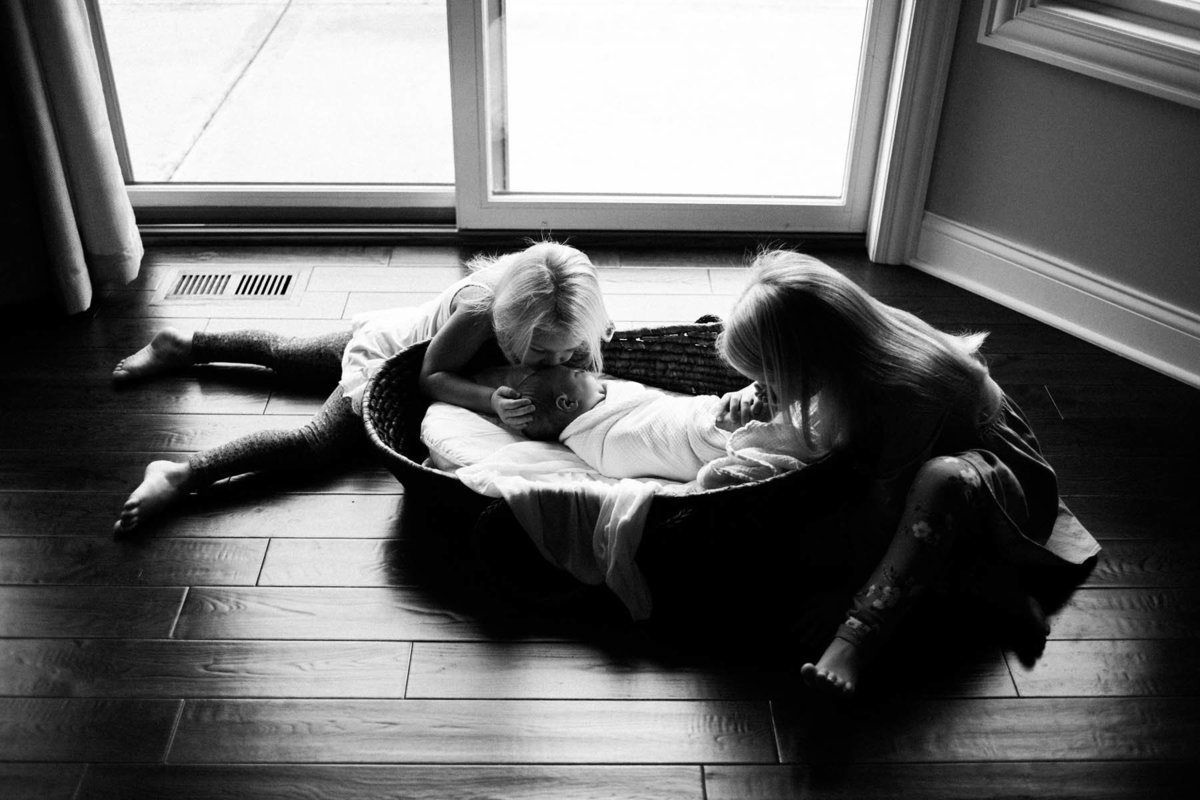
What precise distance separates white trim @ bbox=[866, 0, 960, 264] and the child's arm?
128cm

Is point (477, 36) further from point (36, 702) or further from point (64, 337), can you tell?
point (36, 702)

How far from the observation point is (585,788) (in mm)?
1681

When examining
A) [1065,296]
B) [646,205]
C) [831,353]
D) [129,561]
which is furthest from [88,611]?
[1065,296]

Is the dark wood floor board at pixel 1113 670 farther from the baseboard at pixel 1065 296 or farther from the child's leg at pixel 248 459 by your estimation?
the child's leg at pixel 248 459

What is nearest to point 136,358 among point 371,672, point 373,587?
→ point 373,587

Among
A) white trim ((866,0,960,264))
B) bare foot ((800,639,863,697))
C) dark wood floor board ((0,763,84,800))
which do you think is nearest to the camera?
dark wood floor board ((0,763,84,800))

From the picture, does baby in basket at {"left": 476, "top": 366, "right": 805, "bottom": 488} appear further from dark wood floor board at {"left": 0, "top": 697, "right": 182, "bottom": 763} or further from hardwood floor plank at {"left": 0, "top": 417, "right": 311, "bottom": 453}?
dark wood floor board at {"left": 0, "top": 697, "right": 182, "bottom": 763}

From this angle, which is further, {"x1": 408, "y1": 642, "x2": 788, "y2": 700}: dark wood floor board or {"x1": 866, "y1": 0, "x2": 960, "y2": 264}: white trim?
{"x1": 866, "y1": 0, "x2": 960, "y2": 264}: white trim

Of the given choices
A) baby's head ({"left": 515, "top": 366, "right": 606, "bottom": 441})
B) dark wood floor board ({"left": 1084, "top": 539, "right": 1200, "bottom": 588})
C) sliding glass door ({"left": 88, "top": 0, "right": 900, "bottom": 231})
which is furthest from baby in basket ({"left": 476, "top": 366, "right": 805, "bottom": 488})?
sliding glass door ({"left": 88, "top": 0, "right": 900, "bottom": 231})

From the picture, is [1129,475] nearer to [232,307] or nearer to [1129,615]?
[1129,615]

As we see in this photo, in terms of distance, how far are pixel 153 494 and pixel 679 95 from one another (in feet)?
5.57

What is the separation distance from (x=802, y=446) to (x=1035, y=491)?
45 cm

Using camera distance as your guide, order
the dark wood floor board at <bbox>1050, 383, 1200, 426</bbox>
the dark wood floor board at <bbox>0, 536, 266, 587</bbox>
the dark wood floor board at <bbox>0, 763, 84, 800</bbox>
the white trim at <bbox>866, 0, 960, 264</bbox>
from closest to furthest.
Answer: the dark wood floor board at <bbox>0, 763, 84, 800</bbox>, the dark wood floor board at <bbox>0, 536, 266, 587</bbox>, the dark wood floor board at <bbox>1050, 383, 1200, 426</bbox>, the white trim at <bbox>866, 0, 960, 264</bbox>

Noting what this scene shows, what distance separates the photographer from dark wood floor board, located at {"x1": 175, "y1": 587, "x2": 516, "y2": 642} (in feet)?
6.36
